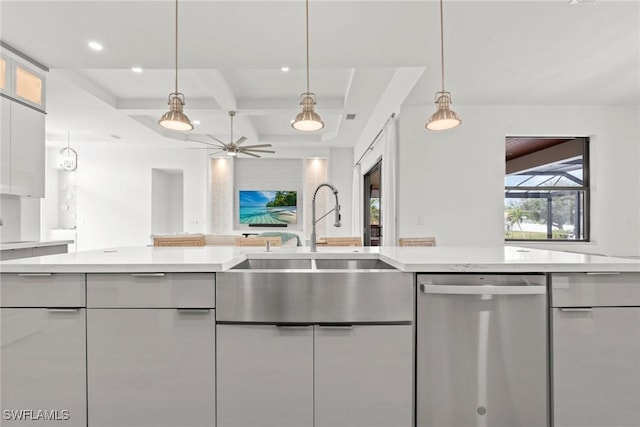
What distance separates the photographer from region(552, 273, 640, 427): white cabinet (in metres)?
1.34

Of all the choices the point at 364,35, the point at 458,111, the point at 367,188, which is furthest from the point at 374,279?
the point at 367,188

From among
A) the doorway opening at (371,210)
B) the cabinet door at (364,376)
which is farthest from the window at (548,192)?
the cabinet door at (364,376)

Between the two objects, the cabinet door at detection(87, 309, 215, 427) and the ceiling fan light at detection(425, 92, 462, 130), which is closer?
the cabinet door at detection(87, 309, 215, 427)

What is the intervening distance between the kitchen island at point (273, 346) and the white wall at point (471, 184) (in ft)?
9.48

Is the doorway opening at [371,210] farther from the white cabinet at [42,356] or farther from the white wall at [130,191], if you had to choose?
the white cabinet at [42,356]

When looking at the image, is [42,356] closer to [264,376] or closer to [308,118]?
[264,376]

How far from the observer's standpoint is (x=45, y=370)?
4.35ft

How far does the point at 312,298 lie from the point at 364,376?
39cm

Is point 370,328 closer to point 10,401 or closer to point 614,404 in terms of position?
point 614,404

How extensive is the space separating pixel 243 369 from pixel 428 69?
3.17m

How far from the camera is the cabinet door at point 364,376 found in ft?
4.35

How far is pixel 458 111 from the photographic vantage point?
4305 mm

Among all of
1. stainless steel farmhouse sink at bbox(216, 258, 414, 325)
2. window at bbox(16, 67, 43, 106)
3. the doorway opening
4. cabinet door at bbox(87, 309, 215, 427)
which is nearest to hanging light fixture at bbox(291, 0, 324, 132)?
Result: stainless steel farmhouse sink at bbox(216, 258, 414, 325)

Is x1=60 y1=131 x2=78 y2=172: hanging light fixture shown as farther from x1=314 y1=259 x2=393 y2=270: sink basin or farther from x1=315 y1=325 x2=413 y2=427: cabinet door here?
x1=315 y1=325 x2=413 y2=427: cabinet door
